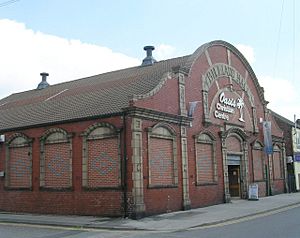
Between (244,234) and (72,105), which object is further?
(72,105)

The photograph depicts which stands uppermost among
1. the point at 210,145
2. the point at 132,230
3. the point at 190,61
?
the point at 190,61

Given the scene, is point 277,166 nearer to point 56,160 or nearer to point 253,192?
point 253,192

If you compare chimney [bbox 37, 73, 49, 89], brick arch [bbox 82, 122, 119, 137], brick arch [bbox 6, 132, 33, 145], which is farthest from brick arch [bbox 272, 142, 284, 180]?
brick arch [bbox 6, 132, 33, 145]

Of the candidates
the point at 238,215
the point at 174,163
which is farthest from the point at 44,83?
the point at 238,215

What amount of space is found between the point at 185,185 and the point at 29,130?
8659mm

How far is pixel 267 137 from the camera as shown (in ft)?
102

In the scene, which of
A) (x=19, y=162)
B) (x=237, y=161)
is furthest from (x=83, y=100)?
(x=237, y=161)

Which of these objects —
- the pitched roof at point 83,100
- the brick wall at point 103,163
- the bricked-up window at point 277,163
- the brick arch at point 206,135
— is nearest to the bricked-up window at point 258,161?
the bricked-up window at point 277,163

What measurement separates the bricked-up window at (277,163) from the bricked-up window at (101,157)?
1794 cm

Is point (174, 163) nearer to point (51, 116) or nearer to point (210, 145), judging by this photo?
point (210, 145)

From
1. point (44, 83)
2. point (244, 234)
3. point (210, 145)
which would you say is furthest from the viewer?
point (44, 83)

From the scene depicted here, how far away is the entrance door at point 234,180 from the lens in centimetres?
2861

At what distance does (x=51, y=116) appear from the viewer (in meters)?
22.7

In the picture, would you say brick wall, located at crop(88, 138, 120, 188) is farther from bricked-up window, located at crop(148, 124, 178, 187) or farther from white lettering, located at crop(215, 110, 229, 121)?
white lettering, located at crop(215, 110, 229, 121)
